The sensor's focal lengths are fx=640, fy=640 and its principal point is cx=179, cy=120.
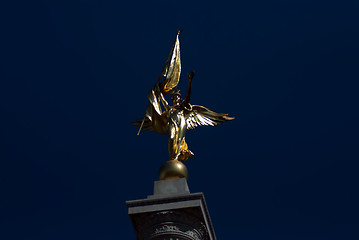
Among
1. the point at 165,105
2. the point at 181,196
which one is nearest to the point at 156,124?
the point at 165,105

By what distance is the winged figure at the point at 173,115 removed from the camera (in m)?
20.8

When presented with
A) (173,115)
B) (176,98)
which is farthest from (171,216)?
(176,98)

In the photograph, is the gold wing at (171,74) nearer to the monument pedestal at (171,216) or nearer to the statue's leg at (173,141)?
the statue's leg at (173,141)

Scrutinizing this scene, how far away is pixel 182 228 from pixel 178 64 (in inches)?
274

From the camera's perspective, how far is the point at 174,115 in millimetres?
21297

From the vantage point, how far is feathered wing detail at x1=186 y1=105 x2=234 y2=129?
22281 millimetres

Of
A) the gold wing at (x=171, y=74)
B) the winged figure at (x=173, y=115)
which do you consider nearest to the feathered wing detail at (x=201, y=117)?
the winged figure at (x=173, y=115)

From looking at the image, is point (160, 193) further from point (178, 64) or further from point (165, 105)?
point (178, 64)

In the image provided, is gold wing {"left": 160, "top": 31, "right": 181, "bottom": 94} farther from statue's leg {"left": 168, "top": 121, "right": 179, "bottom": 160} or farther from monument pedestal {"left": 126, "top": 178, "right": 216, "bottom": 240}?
monument pedestal {"left": 126, "top": 178, "right": 216, "bottom": 240}

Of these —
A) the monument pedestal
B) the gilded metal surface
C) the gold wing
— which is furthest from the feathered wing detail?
the monument pedestal

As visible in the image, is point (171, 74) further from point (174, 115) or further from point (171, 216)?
point (171, 216)

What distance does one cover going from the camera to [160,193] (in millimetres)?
18547

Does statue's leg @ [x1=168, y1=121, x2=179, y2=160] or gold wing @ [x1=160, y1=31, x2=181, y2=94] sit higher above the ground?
gold wing @ [x1=160, y1=31, x2=181, y2=94]

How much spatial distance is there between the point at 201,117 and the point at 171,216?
5710 mm
